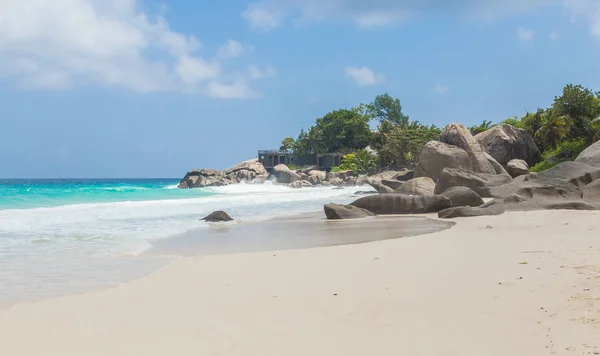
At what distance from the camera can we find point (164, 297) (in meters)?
6.60

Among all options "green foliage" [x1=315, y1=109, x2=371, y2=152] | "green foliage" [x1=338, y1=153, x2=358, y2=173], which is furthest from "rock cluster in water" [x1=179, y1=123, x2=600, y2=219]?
"green foliage" [x1=315, y1=109, x2=371, y2=152]

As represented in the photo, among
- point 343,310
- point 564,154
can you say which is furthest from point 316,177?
point 343,310

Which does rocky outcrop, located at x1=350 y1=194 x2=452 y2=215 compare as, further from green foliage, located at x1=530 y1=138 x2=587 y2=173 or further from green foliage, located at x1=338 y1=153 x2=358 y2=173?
green foliage, located at x1=338 y1=153 x2=358 y2=173

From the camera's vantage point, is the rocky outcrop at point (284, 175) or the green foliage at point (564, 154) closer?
the green foliage at point (564, 154)

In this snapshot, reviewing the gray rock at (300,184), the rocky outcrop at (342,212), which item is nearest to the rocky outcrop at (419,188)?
the rocky outcrop at (342,212)

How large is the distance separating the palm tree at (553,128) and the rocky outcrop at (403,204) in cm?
2309

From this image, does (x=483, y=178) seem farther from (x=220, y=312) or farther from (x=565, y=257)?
(x=220, y=312)

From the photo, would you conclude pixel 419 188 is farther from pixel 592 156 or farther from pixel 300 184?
pixel 300 184

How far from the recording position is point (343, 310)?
18.5 ft

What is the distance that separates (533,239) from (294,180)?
59301mm

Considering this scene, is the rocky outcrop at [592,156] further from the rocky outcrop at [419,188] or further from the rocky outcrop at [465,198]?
the rocky outcrop at [465,198]

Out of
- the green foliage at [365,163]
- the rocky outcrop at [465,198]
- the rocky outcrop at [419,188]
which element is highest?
the green foliage at [365,163]

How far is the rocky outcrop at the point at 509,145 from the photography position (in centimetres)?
3928

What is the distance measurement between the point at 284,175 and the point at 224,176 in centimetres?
1159
